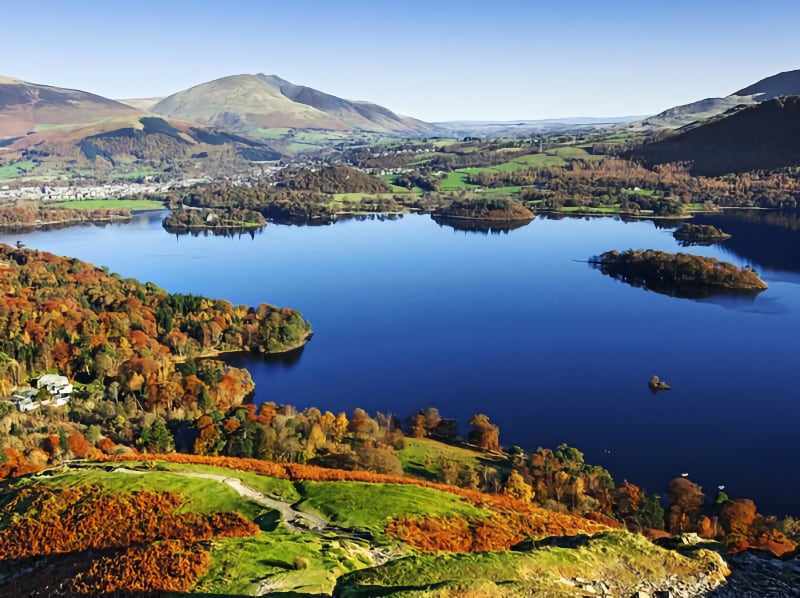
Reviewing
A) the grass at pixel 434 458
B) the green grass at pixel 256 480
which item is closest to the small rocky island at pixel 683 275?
the grass at pixel 434 458

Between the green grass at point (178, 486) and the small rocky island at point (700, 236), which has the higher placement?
the small rocky island at point (700, 236)

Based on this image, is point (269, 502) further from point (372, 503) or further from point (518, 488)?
point (518, 488)

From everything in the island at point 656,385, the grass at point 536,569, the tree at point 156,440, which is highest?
the grass at point 536,569

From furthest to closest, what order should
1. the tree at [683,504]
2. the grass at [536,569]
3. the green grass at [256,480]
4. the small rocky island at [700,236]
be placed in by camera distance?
the small rocky island at [700,236] → the tree at [683,504] → the green grass at [256,480] → the grass at [536,569]

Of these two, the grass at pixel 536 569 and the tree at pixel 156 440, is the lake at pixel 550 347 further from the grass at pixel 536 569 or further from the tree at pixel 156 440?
the grass at pixel 536 569

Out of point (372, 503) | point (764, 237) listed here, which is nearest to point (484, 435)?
point (372, 503)

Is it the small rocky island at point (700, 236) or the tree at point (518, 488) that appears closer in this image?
the tree at point (518, 488)

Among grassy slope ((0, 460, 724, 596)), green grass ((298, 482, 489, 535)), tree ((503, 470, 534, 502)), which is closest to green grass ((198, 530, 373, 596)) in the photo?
grassy slope ((0, 460, 724, 596))
